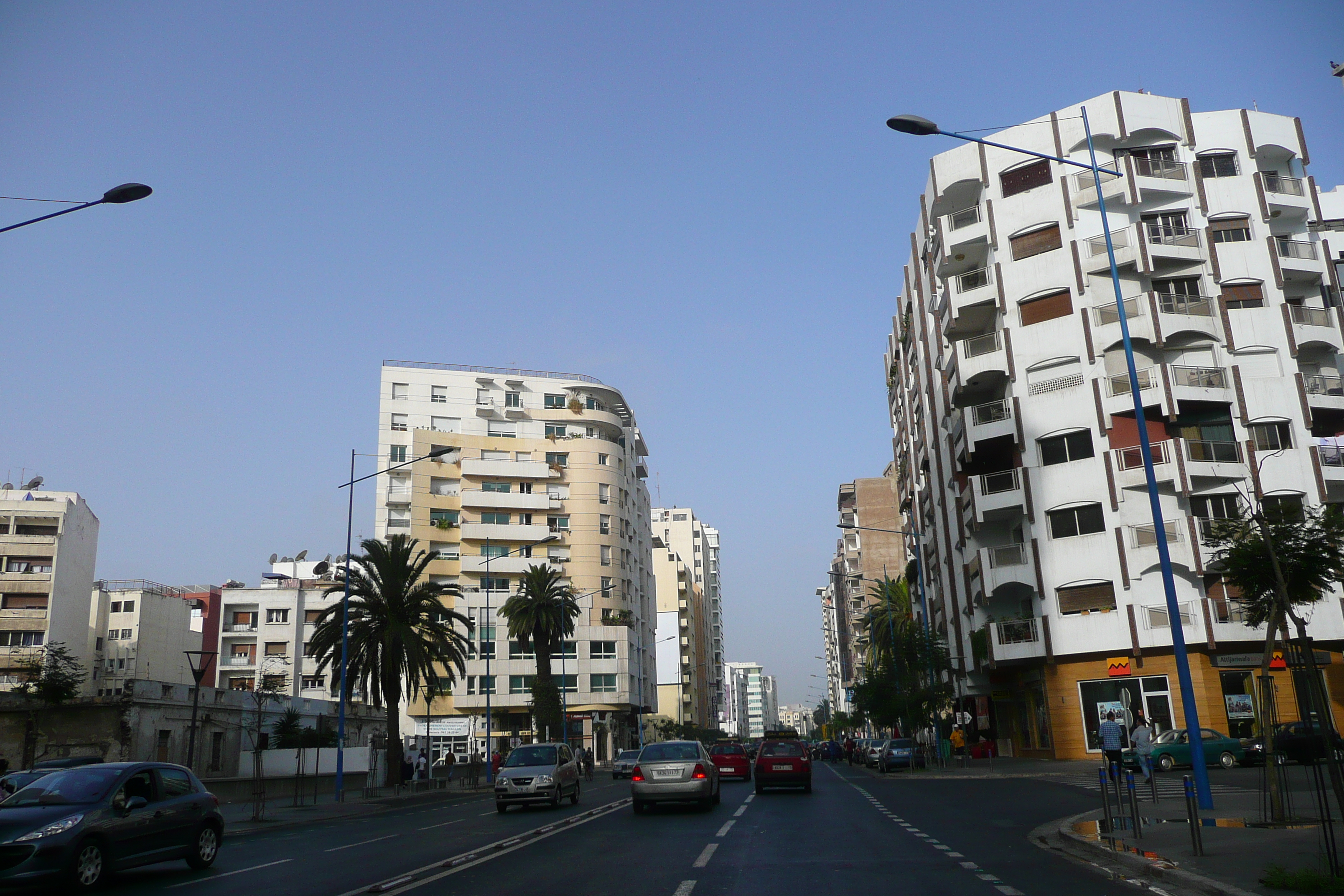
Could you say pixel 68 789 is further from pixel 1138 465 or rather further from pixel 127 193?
pixel 1138 465

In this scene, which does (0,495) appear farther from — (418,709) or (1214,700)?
(1214,700)

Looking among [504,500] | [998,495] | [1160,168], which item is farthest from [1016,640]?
[504,500]

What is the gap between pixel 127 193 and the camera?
15.6 metres

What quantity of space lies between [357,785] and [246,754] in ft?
19.4

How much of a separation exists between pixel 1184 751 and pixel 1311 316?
22.0 metres

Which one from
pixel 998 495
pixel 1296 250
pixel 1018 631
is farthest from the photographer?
pixel 998 495

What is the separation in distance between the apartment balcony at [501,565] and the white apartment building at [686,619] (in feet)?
165

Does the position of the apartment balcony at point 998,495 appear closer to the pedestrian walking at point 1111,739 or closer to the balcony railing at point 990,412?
the balcony railing at point 990,412

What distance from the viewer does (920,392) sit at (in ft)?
218

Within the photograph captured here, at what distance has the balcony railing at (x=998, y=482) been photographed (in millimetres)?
45375

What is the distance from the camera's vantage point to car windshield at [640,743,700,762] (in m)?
21.7

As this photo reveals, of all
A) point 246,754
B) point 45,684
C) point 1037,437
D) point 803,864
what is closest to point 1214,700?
point 1037,437

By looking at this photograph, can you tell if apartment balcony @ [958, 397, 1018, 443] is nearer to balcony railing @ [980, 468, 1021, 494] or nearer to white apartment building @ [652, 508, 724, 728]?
balcony railing @ [980, 468, 1021, 494]

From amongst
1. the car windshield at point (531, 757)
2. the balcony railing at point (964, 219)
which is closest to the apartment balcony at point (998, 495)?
the balcony railing at point (964, 219)
